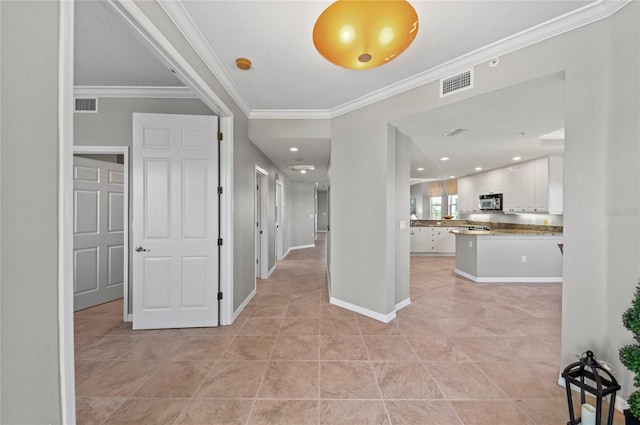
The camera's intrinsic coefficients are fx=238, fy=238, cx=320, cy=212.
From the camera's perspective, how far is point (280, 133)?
346cm

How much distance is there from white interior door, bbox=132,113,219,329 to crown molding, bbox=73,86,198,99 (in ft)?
1.51

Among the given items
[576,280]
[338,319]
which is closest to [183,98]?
[338,319]

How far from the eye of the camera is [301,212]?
8.48 metres

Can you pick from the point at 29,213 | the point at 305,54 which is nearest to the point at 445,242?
the point at 305,54

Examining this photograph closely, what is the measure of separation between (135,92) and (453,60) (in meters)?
3.52

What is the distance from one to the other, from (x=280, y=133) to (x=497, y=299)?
4.11 metres

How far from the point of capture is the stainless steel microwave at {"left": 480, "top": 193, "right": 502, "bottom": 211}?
5680 millimetres

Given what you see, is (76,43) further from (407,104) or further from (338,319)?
(338,319)

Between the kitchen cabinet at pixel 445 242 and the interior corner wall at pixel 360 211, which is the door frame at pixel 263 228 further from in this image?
the kitchen cabinet at pixel 445 242

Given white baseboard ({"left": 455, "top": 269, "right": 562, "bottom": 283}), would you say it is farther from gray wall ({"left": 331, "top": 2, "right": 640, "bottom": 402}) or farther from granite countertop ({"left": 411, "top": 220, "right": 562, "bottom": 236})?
gray wall ({"left": 331, "top": 2, "right": 640, "bottom": 402})

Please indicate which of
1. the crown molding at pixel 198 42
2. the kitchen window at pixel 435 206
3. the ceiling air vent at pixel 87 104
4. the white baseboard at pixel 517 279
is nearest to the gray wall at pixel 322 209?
the kitchen window at pixel 435 206

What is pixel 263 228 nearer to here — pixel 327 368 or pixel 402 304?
pixel 402 304

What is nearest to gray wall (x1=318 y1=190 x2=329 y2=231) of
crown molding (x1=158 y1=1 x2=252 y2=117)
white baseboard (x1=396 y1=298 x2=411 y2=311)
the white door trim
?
white baseboard (x1=396 y1=298 x2=411 y2=311)

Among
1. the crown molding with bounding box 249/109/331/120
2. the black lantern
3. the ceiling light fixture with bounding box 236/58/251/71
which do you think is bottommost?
the black lantern
